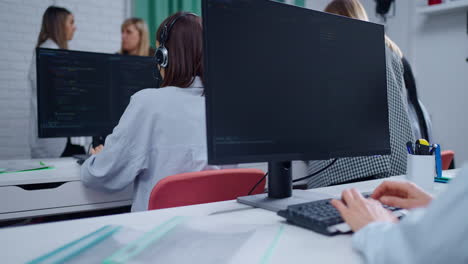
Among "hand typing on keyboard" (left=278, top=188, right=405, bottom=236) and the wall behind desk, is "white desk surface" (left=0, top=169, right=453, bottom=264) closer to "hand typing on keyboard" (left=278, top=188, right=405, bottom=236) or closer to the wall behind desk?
"hand typing on keyboard" (left=278, top=188, right=405, bottom=236)

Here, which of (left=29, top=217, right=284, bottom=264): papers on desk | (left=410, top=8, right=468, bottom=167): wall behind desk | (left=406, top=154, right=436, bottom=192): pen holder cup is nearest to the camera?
(left=29, top=217, right=284, bottom=264): papers on desk

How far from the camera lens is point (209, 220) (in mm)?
780

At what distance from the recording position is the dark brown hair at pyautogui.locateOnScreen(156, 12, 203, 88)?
1.41m

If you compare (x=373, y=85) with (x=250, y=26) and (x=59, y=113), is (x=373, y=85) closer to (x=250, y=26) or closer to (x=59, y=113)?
(x=250, y=26)

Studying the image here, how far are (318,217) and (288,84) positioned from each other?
1.03 feet

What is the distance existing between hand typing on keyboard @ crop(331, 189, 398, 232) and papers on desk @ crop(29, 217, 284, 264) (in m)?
0.12

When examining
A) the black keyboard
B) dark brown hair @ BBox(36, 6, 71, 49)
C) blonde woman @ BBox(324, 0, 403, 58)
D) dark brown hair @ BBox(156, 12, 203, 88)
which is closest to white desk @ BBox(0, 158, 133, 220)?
dark brown hair @ BBox(156, 12, 203, 88)

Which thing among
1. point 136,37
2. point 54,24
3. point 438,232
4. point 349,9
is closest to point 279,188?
point 438,232

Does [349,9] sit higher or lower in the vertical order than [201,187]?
higher

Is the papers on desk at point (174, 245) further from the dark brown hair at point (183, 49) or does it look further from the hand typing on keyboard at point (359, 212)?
the dark brown hair at point (183, 49)

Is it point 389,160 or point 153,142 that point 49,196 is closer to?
point 153,142

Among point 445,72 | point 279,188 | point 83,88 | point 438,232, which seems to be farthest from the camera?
point 445,72

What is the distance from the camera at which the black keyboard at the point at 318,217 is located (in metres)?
0.69

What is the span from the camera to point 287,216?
A: 0.77 meters
